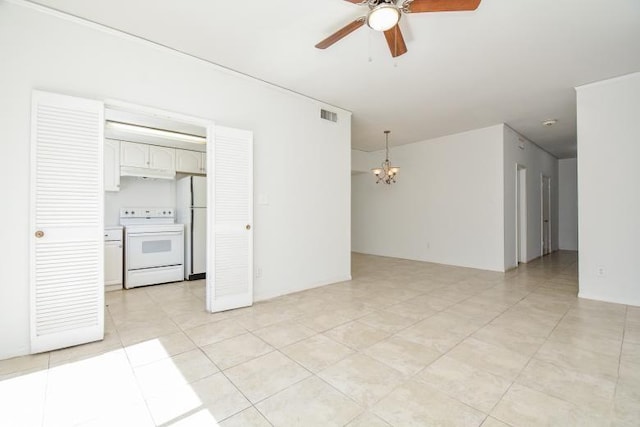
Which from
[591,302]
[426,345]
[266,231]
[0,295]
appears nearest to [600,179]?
[591,302]

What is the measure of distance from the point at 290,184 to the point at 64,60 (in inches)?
100

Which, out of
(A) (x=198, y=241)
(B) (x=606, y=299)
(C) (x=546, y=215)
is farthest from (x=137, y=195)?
(C) (x=546, y=215)

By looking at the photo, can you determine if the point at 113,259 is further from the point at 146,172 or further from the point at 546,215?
the point at 546,215

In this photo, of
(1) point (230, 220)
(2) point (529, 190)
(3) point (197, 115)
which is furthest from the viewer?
(2) point (529, 190)

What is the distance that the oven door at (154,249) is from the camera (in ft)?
14.0

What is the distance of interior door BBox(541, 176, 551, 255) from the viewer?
7551 millimetres

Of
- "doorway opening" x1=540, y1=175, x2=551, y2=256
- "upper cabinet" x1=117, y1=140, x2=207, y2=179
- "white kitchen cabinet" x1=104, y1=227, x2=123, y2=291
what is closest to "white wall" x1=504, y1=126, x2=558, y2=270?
"doorway opening" x1=540, y1=175, x2=551, y2=256

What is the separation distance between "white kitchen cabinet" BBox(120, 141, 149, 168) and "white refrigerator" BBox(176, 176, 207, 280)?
26.8 inches

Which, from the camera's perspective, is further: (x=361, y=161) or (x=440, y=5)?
(x=361, y=161)

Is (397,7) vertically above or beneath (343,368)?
above

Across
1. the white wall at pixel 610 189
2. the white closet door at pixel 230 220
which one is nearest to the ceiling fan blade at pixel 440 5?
the white closet door at pixel 230 220

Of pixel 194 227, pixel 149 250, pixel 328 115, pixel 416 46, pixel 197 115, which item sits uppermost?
pixel 416 46

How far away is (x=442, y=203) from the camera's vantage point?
6258mm

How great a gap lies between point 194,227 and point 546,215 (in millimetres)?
9005
